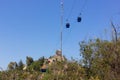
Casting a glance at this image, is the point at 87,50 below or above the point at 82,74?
above

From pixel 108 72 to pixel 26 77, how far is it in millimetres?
25168

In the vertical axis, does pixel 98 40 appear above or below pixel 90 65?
above

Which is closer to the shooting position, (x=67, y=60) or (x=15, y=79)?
(x=67, y=60)

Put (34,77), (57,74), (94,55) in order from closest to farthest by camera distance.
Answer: (94,55)
(57,74)
(34,77)

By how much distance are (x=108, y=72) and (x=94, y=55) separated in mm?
3716

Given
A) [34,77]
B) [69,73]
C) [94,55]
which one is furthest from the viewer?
[34,77]

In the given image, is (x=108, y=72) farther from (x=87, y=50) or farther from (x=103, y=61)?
(x=87, y=50)

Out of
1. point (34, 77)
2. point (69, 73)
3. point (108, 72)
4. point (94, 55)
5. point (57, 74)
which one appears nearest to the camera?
point (108, 72)

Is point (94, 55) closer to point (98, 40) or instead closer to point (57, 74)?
point (98, 40)

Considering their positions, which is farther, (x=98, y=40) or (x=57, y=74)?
(x=57, y=74)

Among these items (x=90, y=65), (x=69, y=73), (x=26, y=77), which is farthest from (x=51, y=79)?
(x=26, y=77)

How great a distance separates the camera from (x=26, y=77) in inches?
2073

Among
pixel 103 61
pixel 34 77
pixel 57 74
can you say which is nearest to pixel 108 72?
pixel 103 61

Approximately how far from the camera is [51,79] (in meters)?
39.5
